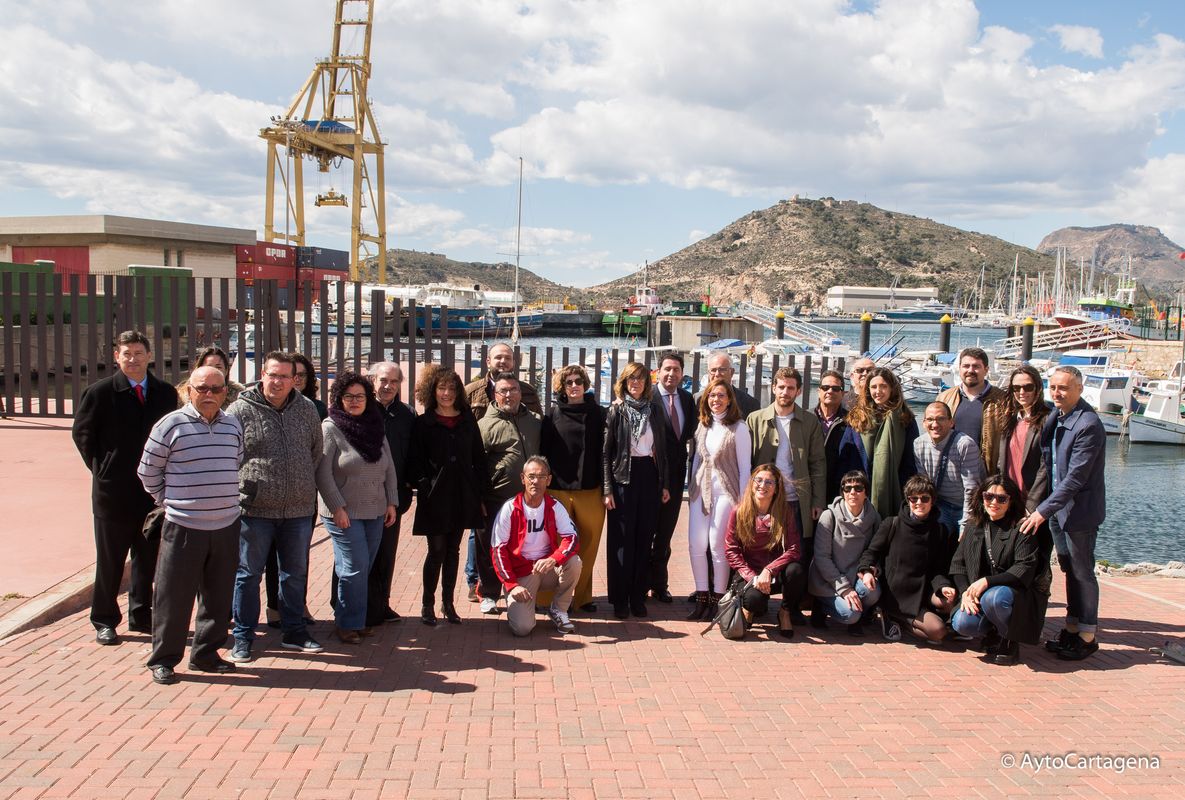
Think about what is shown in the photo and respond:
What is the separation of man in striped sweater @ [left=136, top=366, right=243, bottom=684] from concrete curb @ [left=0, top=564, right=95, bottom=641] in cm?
122

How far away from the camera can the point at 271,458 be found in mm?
4613

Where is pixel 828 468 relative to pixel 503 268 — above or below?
below

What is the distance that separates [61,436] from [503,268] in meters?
163

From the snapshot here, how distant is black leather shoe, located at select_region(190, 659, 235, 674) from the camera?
449 cm

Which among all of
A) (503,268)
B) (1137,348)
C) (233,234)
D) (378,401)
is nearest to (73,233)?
(233,234)

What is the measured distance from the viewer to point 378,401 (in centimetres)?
535

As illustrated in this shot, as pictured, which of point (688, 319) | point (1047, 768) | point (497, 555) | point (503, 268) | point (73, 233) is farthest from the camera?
point (503, 268)

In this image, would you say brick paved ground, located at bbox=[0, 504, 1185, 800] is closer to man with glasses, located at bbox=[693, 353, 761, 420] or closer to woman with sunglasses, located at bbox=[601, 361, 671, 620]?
woman with sunglasses, located at bbox=[601, 361, 671, 620]

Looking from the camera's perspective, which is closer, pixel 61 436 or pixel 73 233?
pixel 61 436

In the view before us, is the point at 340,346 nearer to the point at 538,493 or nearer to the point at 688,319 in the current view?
the point at 538,493

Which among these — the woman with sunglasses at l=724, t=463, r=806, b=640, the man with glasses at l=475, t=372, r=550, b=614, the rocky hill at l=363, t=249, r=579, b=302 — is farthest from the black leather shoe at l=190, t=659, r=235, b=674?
the rocky hill at l=363, t=249, r=579, b=302

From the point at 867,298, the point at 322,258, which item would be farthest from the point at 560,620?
the point at 867,298

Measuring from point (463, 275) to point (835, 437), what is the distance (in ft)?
479

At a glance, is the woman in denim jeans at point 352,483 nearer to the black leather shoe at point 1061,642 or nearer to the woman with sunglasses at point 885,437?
the woman with sunglasses at point 885,437
